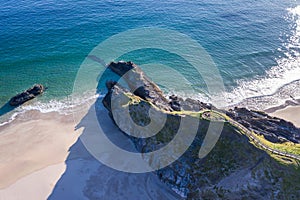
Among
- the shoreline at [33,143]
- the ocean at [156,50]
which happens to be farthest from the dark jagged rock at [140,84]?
the shoreline at [33,143]

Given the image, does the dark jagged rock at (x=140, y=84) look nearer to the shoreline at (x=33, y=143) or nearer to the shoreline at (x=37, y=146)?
the shoreline at (x=37, y=146)

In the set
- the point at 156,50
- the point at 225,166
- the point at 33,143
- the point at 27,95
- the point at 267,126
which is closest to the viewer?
the point at 225,166

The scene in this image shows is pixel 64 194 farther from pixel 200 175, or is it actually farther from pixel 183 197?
pixel 200 175

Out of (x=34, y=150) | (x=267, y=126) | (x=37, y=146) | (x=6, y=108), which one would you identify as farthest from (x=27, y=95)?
(x=267, y=126)

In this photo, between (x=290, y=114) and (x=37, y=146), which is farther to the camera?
(x=290, y=114)

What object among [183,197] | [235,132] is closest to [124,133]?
[183,197]

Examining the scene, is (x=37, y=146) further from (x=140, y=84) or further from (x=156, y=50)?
(x=156, y=50)
